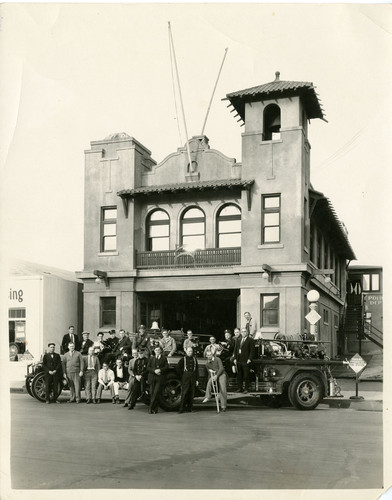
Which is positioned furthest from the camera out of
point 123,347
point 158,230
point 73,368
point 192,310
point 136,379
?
point 192,310

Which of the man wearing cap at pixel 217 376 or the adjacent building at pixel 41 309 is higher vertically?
the adjacent building at pixel 41 309

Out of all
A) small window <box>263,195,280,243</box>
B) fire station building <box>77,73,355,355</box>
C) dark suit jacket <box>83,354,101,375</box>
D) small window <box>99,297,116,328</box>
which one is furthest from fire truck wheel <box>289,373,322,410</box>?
small window <box>99,297,116,328</box>

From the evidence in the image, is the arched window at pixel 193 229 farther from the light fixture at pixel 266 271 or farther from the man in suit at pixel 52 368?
the man in suit at pixel 52 368

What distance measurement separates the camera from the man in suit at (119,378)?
1623 centimetres

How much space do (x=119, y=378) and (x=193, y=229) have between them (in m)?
8.10

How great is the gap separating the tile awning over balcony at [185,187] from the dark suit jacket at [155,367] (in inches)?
341

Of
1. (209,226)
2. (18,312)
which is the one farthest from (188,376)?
(209,226)

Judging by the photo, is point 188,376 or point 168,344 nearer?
point 188,376

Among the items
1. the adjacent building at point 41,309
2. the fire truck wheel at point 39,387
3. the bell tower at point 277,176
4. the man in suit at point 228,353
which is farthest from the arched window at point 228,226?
the fire truck wheel at point 39,387

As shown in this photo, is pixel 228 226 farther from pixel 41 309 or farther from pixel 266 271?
pixel 41 309

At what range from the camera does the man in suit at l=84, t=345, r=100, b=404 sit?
16297 mm

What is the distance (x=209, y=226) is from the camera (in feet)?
74.8

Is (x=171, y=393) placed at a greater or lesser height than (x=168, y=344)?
lesser
